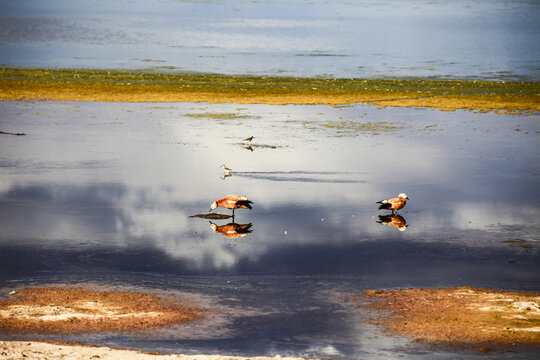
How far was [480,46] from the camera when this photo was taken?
103 m

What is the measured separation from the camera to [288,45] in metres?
102

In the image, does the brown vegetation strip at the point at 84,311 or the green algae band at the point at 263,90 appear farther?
the green algae band at the point at 263,90

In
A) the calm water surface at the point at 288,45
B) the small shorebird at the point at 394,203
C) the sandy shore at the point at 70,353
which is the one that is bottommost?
the sandy shore at the point at 70,353

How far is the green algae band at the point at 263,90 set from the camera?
4884 cm

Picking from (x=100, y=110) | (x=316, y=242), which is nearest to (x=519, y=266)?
(x=316, y=242)

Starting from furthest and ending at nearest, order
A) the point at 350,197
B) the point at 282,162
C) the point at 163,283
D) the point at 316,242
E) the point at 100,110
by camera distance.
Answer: the point at 100,110, the point at 282,162, the point at 350,197, the point at 316,242, the point at 163,283

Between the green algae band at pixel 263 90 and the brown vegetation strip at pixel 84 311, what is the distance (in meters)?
31.8

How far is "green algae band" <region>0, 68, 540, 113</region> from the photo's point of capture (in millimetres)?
48844

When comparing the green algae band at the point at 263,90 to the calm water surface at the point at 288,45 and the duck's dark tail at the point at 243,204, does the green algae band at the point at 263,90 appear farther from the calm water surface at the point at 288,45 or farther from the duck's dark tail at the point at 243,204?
the duck's dark tail at the point at 243,204

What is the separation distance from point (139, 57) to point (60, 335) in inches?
2669

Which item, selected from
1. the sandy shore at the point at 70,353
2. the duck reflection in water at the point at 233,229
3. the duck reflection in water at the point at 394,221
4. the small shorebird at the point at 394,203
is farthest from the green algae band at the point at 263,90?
the sandy shore at the point at 70,353

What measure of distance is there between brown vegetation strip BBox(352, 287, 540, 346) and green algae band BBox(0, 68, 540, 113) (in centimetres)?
2958

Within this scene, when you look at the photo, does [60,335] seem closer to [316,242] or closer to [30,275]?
[30,275]

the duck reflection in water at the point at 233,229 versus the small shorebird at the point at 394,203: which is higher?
the small shorebird at the point at 394,203
